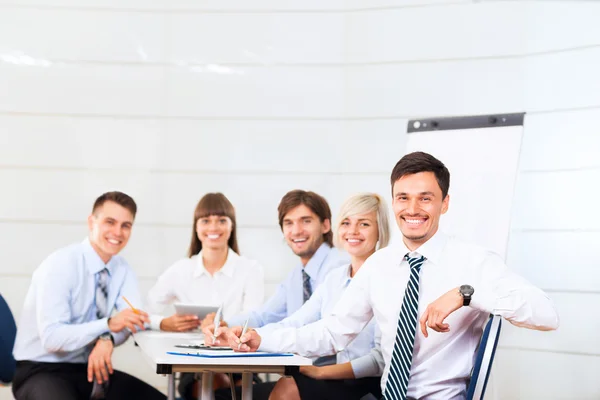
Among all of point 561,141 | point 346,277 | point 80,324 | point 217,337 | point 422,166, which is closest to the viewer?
point 422,166

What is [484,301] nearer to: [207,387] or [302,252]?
[207,387]

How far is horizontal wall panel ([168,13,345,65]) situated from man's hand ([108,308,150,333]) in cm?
204

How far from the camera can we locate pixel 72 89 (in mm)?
4867

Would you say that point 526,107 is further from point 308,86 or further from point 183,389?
point 183,389

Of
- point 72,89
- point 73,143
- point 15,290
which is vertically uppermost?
point 72,89

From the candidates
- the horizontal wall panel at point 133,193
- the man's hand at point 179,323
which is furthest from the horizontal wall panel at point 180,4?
the man's hand at point 179,323

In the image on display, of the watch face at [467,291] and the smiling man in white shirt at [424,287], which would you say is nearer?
the watch face at [467,291]

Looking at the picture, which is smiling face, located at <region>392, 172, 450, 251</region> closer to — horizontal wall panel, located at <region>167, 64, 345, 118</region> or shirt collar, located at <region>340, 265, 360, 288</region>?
shirt collar, located at <region>340, 265, 360, 288</region>

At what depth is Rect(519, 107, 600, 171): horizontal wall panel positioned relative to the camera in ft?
13.1

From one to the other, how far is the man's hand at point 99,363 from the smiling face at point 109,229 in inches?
19.6

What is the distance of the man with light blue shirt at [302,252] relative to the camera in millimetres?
3662

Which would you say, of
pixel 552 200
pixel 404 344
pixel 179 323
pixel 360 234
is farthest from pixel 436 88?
pixel 404 344

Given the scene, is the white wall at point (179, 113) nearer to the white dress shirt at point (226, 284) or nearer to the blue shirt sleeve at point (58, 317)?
the white dress shirt at point (226, 284)

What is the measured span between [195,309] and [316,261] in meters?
0.60
